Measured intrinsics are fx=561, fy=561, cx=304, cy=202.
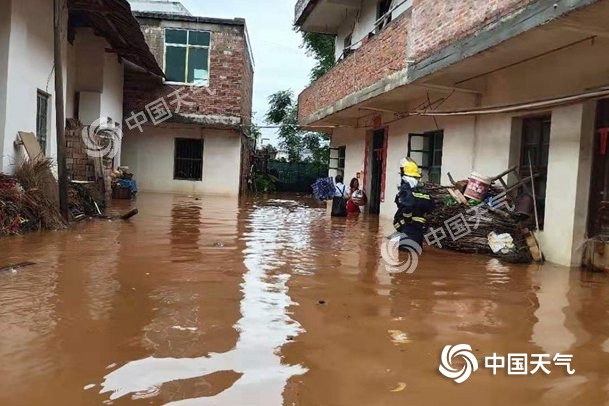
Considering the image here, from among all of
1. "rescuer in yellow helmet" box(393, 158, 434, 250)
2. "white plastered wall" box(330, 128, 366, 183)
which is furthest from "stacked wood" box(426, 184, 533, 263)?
"white plastered wall" box(330, 128, 366, 183)

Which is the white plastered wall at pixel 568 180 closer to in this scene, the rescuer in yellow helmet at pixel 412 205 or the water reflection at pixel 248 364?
the rescuer in yellow helmet at pixel 412 205

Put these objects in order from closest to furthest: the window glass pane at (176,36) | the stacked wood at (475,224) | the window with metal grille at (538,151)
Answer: the stacked wood at (475,224)
the window with metal grille at (538,151)
the window glass pane at (176,36)

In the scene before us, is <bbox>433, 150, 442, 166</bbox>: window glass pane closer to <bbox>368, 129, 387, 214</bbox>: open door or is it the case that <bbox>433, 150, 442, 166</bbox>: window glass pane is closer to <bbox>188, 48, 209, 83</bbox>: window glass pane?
<bbox>368, 129, 387, 214</bbox>: open door

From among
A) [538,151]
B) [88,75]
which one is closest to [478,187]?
[538,151]

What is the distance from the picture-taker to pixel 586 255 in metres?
7.26

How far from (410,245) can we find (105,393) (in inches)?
232

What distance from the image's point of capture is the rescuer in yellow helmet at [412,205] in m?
7.98

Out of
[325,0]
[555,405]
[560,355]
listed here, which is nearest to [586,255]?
[560,355]

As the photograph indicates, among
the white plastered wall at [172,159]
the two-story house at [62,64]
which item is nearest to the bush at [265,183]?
the white plastered wall at [172,159]

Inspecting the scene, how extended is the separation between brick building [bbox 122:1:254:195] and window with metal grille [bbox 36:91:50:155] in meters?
10.3

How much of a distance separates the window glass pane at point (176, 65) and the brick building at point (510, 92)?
35.6 ft

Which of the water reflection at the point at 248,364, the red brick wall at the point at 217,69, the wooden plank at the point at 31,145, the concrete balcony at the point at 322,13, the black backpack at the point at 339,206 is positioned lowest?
the water reflection at the point at 248,364

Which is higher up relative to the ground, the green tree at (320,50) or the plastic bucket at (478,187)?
the green tree at (320,50)

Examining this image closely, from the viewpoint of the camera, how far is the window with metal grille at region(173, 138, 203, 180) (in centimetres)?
2284
